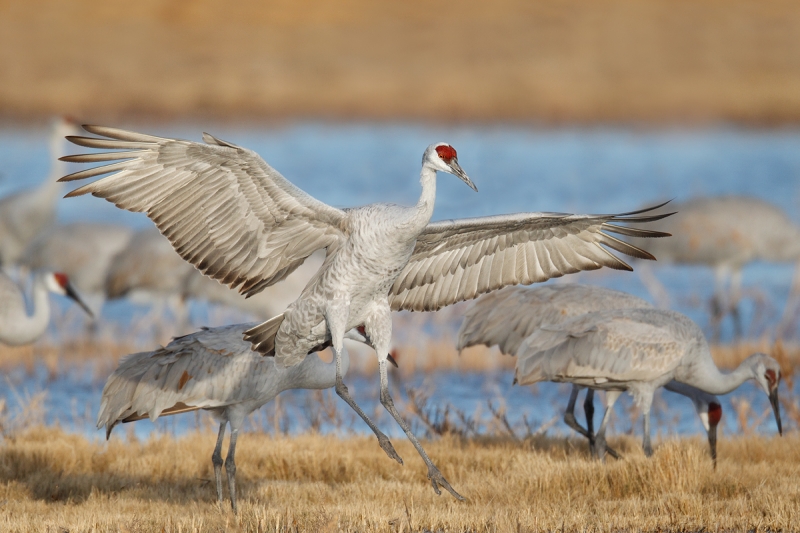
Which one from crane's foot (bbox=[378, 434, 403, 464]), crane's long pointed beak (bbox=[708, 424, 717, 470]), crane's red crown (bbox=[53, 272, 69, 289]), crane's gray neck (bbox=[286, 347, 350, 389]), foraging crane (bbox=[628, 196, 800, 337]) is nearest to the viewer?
crane's foot (bbox=[378, 434, 403, 464])

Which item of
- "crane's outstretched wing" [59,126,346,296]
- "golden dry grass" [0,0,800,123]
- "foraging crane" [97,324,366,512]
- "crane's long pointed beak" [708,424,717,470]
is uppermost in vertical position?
"golden dry grass" [0,0,800,123]

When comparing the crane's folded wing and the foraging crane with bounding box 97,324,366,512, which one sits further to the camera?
the crane's folded wing

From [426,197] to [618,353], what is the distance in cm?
183

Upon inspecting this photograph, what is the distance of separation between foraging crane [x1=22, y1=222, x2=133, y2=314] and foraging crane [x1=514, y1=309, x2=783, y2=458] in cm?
584

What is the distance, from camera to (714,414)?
7125mm

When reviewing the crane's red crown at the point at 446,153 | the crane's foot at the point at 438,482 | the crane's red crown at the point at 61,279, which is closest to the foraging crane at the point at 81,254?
the crane's red crown at the point at 61,279

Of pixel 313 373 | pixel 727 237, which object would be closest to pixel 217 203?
pixel 313 373

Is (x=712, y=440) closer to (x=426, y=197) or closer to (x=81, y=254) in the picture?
(x=426, y=197)

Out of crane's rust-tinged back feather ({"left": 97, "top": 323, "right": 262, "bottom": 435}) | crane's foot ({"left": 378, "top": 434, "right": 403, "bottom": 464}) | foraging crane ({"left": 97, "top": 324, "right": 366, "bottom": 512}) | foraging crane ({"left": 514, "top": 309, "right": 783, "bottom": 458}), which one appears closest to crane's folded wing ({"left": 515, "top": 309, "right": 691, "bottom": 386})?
foraging crane ({"left": 514, "top": 309, "right": 783, "bottom": 458})

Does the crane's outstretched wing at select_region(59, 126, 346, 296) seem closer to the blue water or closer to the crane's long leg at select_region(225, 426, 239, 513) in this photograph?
the crane's long leg at select_region(225, 426, 239, 513)

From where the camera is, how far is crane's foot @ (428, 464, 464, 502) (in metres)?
5.60

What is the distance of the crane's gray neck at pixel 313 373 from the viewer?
21.2ft

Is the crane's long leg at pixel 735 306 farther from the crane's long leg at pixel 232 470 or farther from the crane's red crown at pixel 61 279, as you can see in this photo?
the crane's long leg at pixel 232 470

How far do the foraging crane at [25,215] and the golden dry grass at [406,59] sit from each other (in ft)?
28.7
